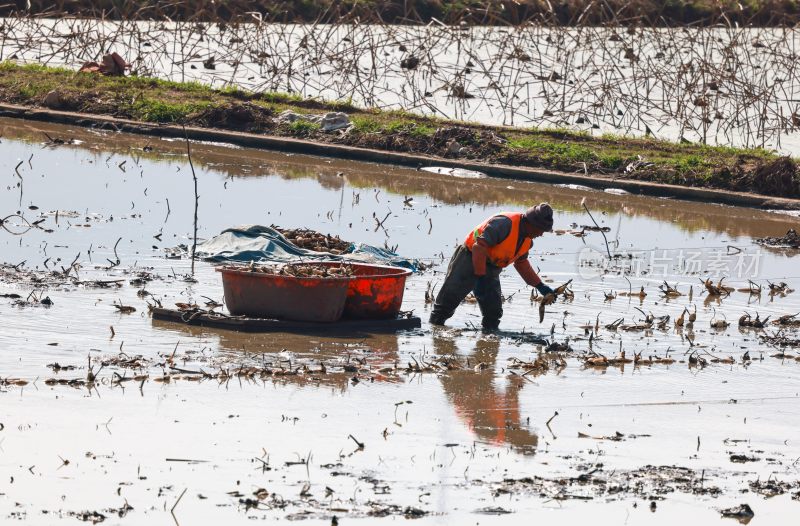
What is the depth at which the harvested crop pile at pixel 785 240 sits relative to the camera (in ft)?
54.6

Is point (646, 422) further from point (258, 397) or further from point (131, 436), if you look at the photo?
point (131, 436)

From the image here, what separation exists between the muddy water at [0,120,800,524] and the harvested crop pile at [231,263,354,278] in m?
0.67

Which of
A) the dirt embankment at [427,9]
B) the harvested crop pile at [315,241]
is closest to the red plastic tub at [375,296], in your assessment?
the harvested crop pile at [315,241]

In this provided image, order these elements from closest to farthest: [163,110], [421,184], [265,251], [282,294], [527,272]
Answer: [282,294] < [527,272] < [265,251] < [421,184] < [163,110]

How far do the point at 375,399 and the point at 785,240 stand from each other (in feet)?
31.4

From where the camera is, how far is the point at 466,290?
11211 mm

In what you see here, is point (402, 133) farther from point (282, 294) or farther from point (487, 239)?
point (282, 294)

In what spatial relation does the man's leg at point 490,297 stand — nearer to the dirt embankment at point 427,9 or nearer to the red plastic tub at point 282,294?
the red plastic tub at point 282,294

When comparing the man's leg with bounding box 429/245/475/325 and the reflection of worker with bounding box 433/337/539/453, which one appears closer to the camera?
the reflection of worker with bounding box 433/337/539/453

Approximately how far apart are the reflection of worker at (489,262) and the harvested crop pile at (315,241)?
240 cm

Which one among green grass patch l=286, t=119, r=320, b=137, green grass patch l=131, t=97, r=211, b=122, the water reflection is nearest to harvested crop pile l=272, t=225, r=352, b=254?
the water reflection

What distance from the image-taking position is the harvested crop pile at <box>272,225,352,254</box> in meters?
13.5

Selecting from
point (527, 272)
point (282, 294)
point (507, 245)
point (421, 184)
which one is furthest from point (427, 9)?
point (282, 294)

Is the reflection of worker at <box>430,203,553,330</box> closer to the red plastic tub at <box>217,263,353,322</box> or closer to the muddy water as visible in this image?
the muddy water
